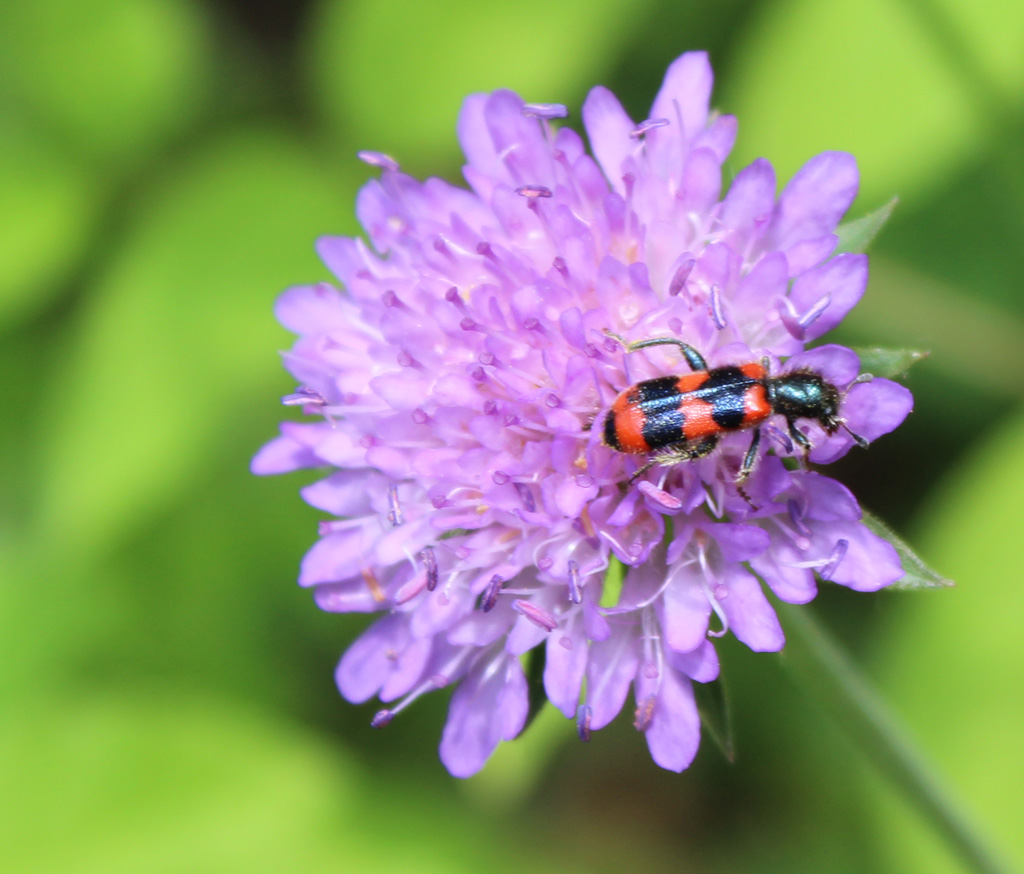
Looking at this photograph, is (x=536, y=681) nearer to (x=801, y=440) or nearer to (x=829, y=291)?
(x=801, y=440)

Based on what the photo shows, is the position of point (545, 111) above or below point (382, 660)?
above

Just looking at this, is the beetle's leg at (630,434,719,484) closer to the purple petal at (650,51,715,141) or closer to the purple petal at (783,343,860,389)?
the purple petal at (783,343,860,389)

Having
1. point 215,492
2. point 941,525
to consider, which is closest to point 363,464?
point 215,492

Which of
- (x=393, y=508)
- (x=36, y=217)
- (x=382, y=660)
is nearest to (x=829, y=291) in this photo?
(x=393, y=508)

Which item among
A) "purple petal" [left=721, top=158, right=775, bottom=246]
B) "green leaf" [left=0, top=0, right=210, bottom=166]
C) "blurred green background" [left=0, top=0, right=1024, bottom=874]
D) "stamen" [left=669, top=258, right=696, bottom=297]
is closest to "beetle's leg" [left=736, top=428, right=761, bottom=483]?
"stamen" [left=669, top=258, right=696, bottom=297]

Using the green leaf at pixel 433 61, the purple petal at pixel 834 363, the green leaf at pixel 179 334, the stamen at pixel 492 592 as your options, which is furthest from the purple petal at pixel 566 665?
the green leaf at pixel 433 61

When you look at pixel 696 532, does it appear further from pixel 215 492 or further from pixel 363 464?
pixel 215 492
